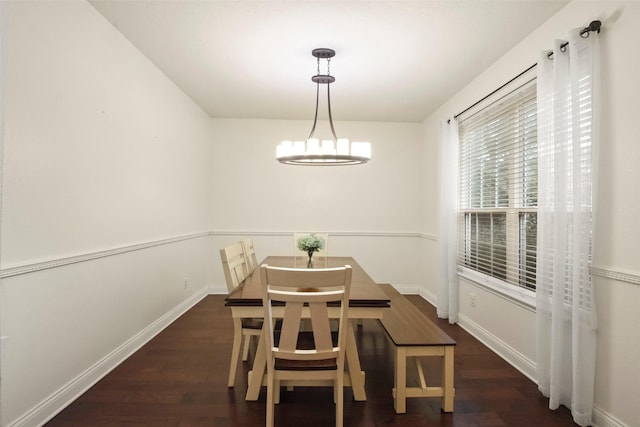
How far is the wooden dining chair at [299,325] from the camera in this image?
1.80 metres

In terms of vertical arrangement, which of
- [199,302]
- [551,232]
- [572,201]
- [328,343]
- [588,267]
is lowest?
[199,302]

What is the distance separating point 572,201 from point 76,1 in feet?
11.0

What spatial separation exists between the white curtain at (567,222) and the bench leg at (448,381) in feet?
2.09

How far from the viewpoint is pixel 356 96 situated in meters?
4.17

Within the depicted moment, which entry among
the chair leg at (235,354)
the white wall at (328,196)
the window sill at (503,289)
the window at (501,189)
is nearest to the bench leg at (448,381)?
the window sill at (503,289)

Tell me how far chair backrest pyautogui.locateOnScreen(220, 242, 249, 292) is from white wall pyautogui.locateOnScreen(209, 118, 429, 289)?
2132 mm

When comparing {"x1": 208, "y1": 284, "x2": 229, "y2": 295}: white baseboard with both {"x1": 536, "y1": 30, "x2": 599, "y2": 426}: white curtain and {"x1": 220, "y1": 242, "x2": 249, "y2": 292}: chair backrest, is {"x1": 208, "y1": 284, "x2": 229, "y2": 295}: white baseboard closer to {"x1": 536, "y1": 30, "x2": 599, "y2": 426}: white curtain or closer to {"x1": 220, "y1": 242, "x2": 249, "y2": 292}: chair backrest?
{"x1": 220, "y1": 242, "x2": 249, "y2": 292}: chair backrest

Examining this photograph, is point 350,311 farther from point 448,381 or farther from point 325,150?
point 325,150

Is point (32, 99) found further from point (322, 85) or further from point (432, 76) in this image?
point (432, 76)

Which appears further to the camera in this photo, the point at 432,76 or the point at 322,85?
the point at 322,85

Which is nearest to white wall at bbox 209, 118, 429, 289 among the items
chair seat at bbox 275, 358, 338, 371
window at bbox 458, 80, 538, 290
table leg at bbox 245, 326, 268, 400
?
window at bbox 458, 80, 538, 290

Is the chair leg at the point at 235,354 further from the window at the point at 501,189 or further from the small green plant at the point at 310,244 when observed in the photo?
the window at the point at 501,189

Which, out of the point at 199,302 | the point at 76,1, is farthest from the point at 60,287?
the point at 199,302

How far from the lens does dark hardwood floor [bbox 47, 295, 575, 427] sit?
2.13 metres
